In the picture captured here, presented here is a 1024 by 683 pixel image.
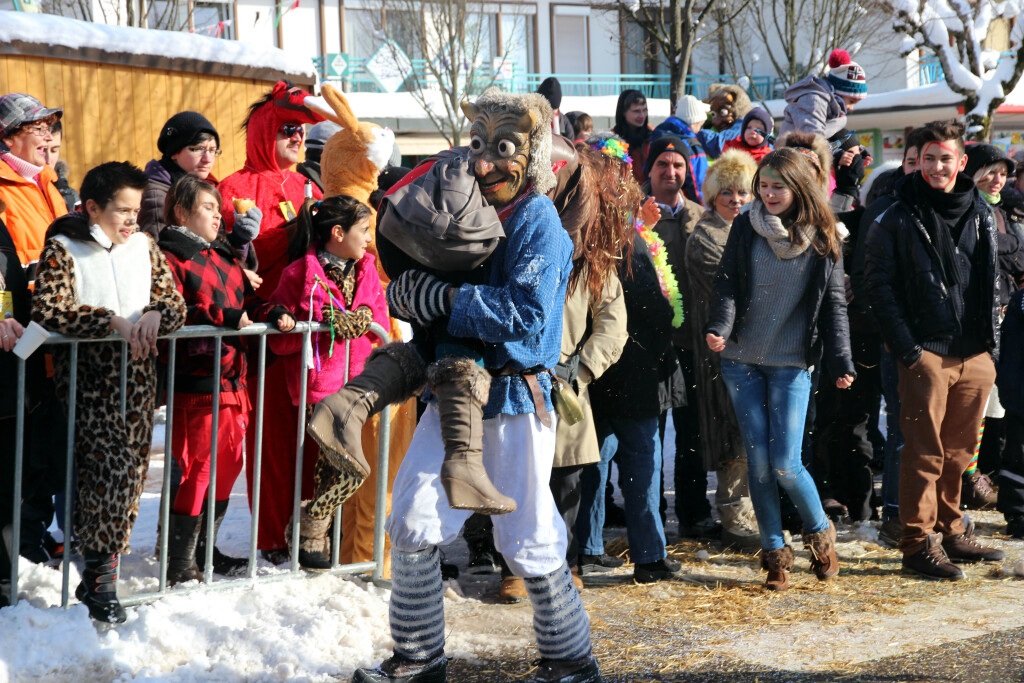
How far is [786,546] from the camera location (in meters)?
5.10

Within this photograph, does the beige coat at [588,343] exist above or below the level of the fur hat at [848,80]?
below

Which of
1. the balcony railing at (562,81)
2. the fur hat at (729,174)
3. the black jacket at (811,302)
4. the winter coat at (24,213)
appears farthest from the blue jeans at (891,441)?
the balcony railing at (562,81)

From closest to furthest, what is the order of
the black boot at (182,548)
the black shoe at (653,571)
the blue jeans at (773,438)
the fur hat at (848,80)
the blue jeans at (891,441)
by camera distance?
the black boot at (182,548) → the blue jeans at (773,438) → the black shoe at (653,571) → the blue jeans at (891,441) → the fur hat at (848,80)

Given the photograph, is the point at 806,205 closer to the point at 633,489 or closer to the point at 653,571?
the point at 633,489

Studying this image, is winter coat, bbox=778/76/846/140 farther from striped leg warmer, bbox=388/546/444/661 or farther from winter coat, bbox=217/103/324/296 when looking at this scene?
striped leg warmer, bbox=388/546/444/661

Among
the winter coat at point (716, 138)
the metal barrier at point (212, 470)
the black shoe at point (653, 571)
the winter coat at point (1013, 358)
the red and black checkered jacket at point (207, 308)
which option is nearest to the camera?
the metal barrier at point (212, 470)

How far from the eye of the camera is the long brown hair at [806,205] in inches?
A: 199

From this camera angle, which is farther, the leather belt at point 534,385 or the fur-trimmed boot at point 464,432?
the leather belt at point 534,385

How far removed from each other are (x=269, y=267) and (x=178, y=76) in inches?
244

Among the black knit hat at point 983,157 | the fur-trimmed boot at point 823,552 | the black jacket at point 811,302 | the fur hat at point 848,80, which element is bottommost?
the fur-trimmed boot at point 823,552

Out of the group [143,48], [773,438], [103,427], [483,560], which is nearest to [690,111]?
[773,438]

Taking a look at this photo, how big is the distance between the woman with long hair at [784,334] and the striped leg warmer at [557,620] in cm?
184

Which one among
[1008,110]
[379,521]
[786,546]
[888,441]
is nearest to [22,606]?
[379,521]

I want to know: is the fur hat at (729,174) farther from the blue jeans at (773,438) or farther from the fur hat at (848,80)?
the fur hat at (848,80)
